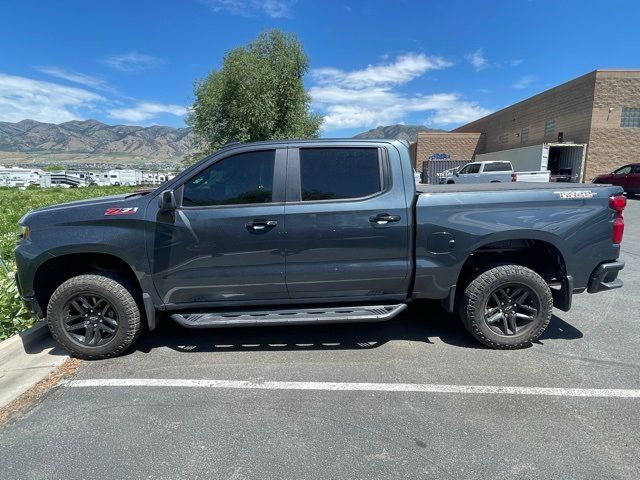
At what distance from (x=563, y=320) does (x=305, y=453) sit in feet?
12.2

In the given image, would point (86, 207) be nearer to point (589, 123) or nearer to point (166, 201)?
point (166, 201)

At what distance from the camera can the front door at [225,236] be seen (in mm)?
3582

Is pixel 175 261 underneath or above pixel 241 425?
above

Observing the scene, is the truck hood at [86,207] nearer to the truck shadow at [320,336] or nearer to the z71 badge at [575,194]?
the truck shadow at [320,336]

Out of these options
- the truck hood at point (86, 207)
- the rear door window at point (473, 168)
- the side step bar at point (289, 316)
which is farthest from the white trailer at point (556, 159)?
the truck hood at point (86, 207)

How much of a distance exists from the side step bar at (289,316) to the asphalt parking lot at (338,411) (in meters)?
0.41

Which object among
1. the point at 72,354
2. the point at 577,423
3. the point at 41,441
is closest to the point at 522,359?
→ the point at 577,423

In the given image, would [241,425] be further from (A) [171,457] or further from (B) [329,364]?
(B) [329,364]

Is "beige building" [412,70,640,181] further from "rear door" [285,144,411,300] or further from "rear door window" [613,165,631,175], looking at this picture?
"rear door" [285,144,411,300]

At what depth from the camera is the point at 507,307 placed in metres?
3.90

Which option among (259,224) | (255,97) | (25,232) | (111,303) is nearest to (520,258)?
(259,224)

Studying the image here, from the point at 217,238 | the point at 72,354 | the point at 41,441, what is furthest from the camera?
the point at 72,354

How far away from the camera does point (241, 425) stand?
2801 millimetres

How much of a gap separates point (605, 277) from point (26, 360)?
565 centimetres
